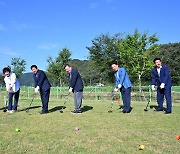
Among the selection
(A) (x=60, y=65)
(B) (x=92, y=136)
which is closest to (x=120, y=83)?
(B) (x=92, y=136)

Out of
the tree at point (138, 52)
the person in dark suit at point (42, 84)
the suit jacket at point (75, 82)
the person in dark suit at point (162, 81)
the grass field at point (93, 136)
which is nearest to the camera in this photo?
the grass field at point (93, 136)

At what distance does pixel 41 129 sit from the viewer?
6926 mm

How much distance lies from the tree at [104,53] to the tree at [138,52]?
435 inches

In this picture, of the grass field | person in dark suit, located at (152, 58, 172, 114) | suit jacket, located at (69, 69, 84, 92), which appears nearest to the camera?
the grass field

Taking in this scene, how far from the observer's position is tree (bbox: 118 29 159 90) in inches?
1063

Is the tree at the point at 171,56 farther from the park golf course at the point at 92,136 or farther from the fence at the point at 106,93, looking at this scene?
the park golf course at the point at 92,136

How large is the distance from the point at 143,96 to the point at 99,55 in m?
23.5

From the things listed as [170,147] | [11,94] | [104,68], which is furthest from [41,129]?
[104,68]

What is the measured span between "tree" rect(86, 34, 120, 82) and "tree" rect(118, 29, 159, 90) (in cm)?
1104

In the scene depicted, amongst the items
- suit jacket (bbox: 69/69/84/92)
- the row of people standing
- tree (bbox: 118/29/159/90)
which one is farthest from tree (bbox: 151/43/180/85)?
suit jacket (bbox: 69/69/84/92)

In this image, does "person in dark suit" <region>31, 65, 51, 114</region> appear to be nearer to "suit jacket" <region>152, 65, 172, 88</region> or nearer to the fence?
"suit jacket" <region>152, 65, 172, 88</region>

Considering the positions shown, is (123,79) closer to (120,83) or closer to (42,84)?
(120,83)

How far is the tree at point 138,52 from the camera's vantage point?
27.0m

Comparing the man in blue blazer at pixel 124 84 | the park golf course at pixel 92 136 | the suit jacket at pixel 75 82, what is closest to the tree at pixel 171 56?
the man in blue blazer at pixel 124 84
